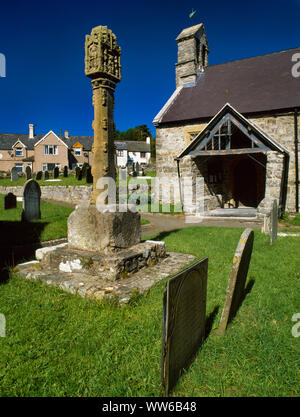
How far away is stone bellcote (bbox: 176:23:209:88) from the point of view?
1889 centimetres

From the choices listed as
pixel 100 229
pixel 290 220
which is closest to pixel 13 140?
pixel 290 220

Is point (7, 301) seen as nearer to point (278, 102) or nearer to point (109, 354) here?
point (109, 354)

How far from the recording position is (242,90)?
16.5m

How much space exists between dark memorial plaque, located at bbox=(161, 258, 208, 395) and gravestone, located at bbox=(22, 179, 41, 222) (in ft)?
28.3

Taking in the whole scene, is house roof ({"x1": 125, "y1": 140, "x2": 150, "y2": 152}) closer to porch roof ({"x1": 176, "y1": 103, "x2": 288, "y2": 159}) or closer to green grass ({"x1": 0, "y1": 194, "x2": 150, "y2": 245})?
porch roof ({"x1": 176, "y1": 103, "x2": 288, "y2": 159})

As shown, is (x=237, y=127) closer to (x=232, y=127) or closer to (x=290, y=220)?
(x=232, y=127)

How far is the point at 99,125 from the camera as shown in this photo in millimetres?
5055

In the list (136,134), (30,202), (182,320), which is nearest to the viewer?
(182,320)

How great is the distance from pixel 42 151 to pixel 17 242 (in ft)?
127

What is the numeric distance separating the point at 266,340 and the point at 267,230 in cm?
655

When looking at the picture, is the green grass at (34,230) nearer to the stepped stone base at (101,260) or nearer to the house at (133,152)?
the stepped stone base at (101,260)

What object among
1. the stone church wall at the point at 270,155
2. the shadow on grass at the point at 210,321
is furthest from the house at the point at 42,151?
the shadow on grass at the point at 210,321

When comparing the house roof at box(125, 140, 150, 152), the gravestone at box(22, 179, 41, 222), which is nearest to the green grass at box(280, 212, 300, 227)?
the gravestone at box(22, 179, 41, 222)
